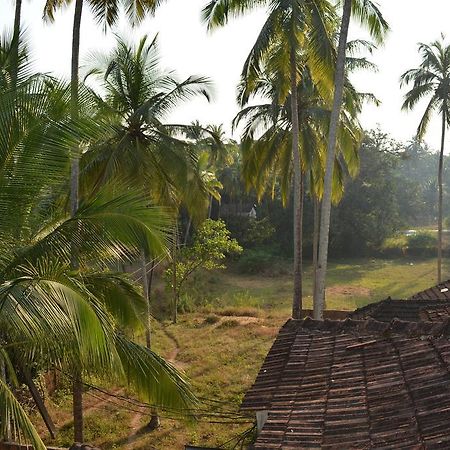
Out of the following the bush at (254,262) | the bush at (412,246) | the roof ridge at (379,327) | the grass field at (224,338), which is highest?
the roof ridge at (379,327)

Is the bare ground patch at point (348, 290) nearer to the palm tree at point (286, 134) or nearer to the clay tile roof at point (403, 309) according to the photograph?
the palm tree at point (286, 134)

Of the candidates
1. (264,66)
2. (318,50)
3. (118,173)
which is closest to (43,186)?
(118,173)

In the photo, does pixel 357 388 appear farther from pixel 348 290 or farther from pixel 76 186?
pixel 348 290

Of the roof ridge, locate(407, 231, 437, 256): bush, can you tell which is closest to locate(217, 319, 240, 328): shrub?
the roof ridge

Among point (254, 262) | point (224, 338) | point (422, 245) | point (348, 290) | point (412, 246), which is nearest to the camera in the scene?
point (224, 338)

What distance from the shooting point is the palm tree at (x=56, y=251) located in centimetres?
472

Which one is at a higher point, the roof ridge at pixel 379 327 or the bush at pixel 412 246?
the roof ridge at pixel 379 327

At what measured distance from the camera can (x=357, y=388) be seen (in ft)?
16.5

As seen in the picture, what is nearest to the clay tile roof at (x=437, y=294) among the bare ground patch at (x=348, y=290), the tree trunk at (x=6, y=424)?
the tree trunk at (x=6, y=424)

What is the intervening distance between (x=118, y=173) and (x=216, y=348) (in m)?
8.68

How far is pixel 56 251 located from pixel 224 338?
1416cm

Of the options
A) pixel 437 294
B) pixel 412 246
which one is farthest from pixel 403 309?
pixel 412 246

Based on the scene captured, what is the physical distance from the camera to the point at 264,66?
13773 millimetres

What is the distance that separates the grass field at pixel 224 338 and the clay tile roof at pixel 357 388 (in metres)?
1.44
